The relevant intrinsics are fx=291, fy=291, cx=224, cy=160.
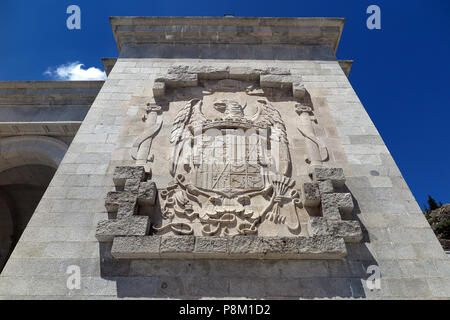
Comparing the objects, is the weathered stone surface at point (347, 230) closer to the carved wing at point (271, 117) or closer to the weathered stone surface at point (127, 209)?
the carved wing at point (271, 117)

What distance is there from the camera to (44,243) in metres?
4.79

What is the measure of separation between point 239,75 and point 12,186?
31.0 feet

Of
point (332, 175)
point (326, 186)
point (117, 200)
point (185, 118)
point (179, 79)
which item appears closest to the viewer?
point (117, 200)

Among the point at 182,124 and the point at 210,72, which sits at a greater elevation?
the point at 210,72

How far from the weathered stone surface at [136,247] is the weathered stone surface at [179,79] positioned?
13.2 ft

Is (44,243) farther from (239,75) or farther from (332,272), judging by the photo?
(239,75)

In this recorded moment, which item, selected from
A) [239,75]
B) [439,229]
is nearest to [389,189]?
[239,75]

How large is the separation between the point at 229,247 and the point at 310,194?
5.59 ft

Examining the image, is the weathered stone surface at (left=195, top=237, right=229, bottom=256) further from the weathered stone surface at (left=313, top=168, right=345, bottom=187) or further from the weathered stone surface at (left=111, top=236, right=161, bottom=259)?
the weathered stone surface at (left=313, top=168, right=345, bottom=187)

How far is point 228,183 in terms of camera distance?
17.6 feet

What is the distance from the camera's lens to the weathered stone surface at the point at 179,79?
712 cm

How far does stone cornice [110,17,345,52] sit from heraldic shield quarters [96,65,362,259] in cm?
199

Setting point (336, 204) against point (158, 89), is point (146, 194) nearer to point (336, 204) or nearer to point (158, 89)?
point (158, 89)

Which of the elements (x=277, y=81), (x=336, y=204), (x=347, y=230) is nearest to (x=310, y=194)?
(x=336, y=204)
